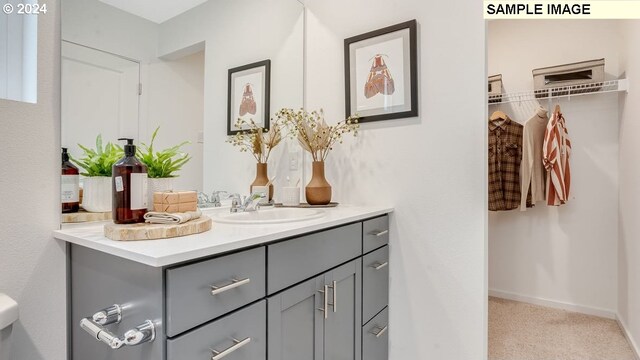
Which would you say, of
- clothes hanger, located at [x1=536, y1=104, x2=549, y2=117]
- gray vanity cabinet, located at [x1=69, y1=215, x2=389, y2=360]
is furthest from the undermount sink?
clothes hanger, located at [x1=536, y1=104, x2=549, y2=117]

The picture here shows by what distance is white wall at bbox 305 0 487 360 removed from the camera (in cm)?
149

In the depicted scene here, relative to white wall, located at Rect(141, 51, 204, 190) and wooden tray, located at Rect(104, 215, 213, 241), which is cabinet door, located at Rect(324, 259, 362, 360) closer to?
wooden tray, located at Rect(104, 215, 213, 241)

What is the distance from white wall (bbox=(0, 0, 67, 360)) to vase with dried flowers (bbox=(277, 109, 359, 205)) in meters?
1.06

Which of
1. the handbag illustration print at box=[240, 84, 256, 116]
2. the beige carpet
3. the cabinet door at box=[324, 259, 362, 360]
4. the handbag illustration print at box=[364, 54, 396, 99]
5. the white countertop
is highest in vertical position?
the handbag illustration print at box=[364, 54, 396, 99]

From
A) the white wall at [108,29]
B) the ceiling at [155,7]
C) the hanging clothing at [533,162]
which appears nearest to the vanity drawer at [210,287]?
the white wall at [108,29]

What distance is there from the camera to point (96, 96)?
1.15 meters

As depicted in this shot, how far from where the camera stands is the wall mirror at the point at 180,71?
1120mm

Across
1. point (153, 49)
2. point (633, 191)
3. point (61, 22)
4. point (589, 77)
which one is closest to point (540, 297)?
point (633, 191)

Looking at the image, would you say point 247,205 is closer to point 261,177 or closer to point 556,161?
point 261,177

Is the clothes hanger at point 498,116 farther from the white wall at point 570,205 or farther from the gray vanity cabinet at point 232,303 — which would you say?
the gray vanity cabinet at point 232,303

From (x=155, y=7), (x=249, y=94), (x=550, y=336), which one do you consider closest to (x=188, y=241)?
(x=155, y=7)

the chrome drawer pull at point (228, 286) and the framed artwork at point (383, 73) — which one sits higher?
the framed artwork at point (383, 73)

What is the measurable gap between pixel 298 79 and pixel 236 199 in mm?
849

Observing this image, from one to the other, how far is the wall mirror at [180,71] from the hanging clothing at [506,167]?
1711 mm
